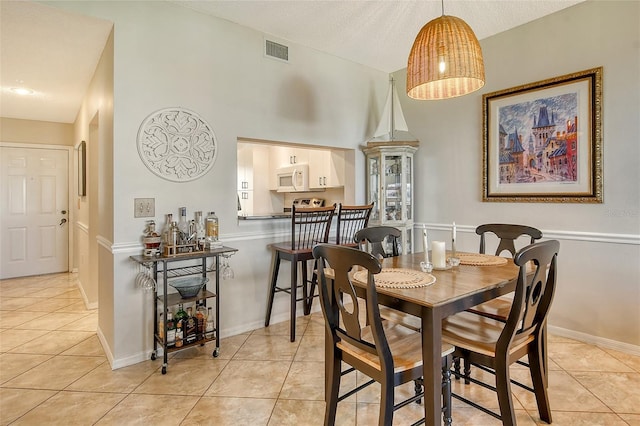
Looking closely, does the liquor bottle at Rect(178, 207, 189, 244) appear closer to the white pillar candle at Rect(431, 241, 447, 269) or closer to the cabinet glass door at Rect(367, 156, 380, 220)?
the white pillar candle at Rect(431, 241, 447, 269)

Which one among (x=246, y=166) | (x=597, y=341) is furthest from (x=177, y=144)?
(x=597, y=341)

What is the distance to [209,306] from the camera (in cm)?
289

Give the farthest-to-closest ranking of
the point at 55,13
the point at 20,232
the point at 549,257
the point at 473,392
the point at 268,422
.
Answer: the point at 20,232 < the point at 55,13 < the point at 473,392 < the point at 268,422 < the point at 549,257

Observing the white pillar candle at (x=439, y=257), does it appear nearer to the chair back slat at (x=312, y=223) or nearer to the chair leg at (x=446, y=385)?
the chair leg at (x=446, y=385)

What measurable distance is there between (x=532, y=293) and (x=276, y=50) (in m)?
2.91

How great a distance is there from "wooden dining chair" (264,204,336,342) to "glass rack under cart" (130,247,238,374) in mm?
498

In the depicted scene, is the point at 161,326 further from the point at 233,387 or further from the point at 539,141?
the point at 539,141

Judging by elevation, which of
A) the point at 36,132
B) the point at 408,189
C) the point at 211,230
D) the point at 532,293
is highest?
the point at 36,132

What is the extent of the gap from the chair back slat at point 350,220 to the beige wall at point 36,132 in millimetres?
4351

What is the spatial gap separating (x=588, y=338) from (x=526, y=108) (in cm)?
205

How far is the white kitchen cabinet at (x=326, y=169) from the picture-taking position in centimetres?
418

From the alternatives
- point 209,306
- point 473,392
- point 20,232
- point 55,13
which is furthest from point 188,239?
point 20,232

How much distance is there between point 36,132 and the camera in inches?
204

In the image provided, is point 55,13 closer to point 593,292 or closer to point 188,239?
point 188,239
